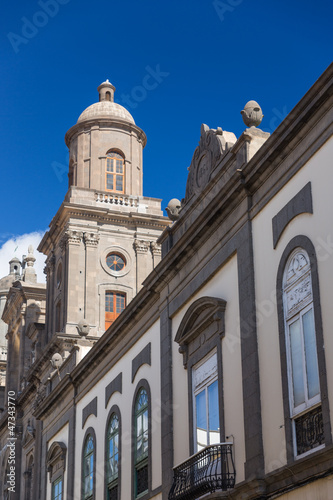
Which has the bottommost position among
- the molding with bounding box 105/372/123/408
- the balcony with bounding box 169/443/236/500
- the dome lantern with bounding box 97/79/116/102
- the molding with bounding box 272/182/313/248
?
the balcony with bounding box 169/443/236/500

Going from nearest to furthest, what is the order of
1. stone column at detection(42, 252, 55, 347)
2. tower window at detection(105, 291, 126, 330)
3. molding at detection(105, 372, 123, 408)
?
molding at detection(105, 372, 123, 408), tower window at detection(105, 291, 126, 330), stone column at detection(42, 252, 55, 347)

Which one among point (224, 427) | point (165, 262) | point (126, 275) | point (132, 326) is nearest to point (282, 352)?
point (224, 427)

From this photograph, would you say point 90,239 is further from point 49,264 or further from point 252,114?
point 252,114

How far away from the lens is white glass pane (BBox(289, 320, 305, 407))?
13.8 metres

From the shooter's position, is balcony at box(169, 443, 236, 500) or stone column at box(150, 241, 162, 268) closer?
balcony at box(169, 443, 236, 500)

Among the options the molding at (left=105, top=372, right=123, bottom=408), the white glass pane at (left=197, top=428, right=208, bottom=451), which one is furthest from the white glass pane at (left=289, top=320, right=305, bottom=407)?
the molding at (left=105, top=372, right=123, bottom=408)

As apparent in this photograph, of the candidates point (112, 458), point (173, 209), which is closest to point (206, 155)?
point (173, 209)

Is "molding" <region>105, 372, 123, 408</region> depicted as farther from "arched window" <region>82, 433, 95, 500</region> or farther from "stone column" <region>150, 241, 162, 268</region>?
"stone column" <region>150, 241, 162, 268</region>

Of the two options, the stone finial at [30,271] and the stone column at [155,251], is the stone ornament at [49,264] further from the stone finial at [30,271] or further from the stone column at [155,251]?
the stone finial at [30,271]

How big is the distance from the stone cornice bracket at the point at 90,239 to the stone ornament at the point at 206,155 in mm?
18472

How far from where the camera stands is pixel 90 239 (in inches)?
1510

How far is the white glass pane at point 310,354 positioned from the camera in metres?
13.4

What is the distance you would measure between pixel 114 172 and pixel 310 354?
92.1 feet

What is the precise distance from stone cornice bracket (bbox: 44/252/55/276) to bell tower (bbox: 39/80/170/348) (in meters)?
0.05
